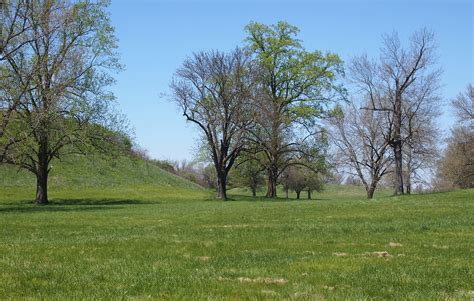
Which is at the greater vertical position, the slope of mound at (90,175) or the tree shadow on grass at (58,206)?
the slope of mound at (90,175)

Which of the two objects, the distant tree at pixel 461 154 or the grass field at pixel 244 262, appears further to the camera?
the distant tree at pixel 461 154

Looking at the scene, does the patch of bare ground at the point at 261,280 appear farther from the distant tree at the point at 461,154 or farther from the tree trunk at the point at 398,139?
the distant tree at the point at 461,154

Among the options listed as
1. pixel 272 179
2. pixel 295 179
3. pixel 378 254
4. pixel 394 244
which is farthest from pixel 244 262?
pixel 295 179

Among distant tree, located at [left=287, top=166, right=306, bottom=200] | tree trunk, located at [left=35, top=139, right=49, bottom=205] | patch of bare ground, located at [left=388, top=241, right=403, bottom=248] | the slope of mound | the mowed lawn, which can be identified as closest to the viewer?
the mowed lawn

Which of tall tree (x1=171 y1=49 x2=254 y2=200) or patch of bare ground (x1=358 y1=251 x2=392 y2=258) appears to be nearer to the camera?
patch of bare ground (x1=358 y1=251 x2=392 y2=258)

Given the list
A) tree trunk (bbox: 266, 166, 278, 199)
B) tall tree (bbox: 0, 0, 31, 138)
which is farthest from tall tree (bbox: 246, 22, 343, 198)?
tall tree (bbox: 0, 0, 31, 138)

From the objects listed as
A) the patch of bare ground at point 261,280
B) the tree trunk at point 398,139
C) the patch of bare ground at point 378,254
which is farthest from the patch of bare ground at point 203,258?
the tree trunk at point 398,139

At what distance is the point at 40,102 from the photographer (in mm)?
33281

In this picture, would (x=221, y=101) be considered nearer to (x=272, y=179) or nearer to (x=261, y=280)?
(x=272, y=179)

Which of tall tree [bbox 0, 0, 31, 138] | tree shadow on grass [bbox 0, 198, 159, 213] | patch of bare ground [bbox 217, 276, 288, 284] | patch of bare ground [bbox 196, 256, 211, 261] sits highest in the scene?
tall tree [bbox 0, 0, 31, 138]

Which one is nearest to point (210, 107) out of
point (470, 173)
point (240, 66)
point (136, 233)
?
point (240, 66)

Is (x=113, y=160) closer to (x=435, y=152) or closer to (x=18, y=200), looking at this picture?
(x=18, y=200)

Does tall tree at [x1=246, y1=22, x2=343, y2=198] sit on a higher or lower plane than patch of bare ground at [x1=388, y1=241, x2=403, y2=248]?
higher

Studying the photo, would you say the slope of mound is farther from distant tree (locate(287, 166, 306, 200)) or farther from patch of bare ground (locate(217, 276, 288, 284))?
patch of bare ground (locate(217, 276, 288, 284))
